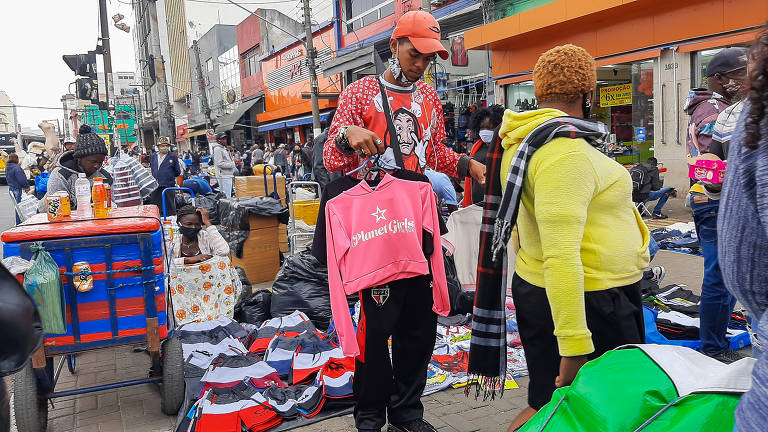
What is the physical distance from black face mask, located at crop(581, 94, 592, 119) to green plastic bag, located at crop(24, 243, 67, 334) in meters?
3.09

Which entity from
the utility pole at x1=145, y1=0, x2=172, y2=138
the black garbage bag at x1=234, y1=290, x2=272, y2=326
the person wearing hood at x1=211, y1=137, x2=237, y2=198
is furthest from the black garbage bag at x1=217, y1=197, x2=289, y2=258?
the utility pole at x1=145, y1=0, x2=172, y2=138

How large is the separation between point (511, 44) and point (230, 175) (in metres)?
8.19

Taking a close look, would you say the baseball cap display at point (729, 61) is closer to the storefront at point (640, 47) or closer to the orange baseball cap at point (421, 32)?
the orange baseball cap at point (421, 32)

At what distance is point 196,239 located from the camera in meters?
6.09

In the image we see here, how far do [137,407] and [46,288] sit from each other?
4.11 feet

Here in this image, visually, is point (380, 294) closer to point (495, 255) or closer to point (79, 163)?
point (495, 255)

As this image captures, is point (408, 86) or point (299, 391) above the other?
point (408, 86)

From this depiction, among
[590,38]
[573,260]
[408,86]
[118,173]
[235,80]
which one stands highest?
[235,80]

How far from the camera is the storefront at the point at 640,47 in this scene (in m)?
11.2

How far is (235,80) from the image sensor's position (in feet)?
148

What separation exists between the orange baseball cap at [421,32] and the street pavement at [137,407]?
220cm

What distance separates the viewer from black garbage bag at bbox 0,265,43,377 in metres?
1.36

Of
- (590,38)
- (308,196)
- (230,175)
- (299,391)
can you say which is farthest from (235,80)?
(299,391)

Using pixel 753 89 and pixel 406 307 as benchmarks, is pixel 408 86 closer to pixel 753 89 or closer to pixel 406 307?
pixel 406 307
